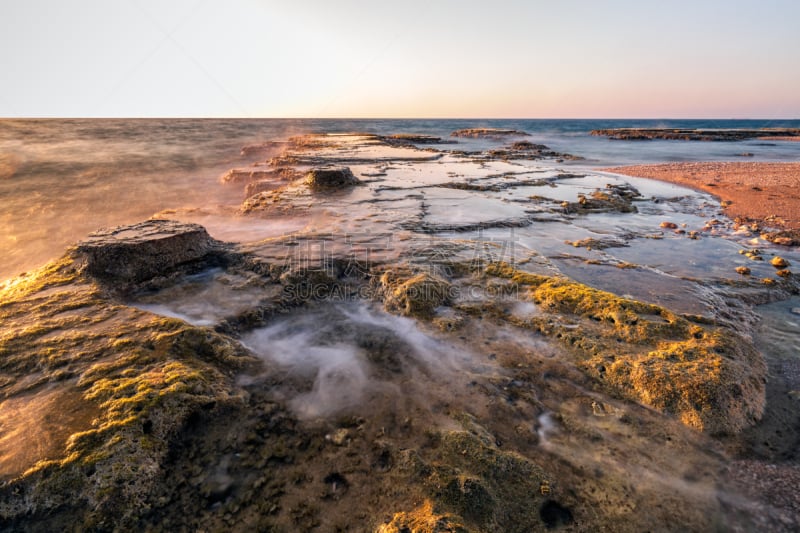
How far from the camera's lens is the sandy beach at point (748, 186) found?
32.8 feet

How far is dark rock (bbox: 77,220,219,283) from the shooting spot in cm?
500

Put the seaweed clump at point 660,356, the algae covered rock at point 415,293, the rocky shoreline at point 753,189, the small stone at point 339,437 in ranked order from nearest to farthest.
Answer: the small stone at point 339,437, the seaweed clump at point 660,356, the algae covered rock at point 415,293, the rocky shoreline at point 753,189

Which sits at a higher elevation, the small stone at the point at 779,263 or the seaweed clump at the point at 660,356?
the small stone at the point at 779,263

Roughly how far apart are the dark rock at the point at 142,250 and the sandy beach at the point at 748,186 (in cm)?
1296

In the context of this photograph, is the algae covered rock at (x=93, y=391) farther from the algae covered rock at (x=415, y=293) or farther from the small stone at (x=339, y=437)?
the algae covered rock at (x=415, y=293)

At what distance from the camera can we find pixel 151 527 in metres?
2.20

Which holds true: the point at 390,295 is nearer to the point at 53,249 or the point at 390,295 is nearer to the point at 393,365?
the point at 393,365

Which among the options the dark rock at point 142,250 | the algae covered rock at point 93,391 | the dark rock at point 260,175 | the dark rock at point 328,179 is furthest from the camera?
the dark rock at point 260,175

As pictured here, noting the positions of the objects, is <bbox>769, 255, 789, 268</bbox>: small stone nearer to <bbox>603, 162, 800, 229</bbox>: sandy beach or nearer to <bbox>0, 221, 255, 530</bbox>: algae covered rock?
<bbox>603, 162, 800, 229</bbox>: sandy beach

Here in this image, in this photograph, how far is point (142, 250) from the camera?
5.21 meters

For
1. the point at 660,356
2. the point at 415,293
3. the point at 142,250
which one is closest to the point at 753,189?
the point at 660,356

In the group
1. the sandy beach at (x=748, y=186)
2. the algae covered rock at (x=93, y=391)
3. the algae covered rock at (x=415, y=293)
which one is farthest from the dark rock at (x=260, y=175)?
the sandy beach at (x=748, y=186)

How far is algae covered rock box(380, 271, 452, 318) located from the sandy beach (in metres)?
9.56

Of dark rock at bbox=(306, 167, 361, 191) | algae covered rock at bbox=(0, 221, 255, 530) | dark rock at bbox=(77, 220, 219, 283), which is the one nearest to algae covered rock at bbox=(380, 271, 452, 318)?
algae covered rock at bbox=(0, 221, 255, 530)
